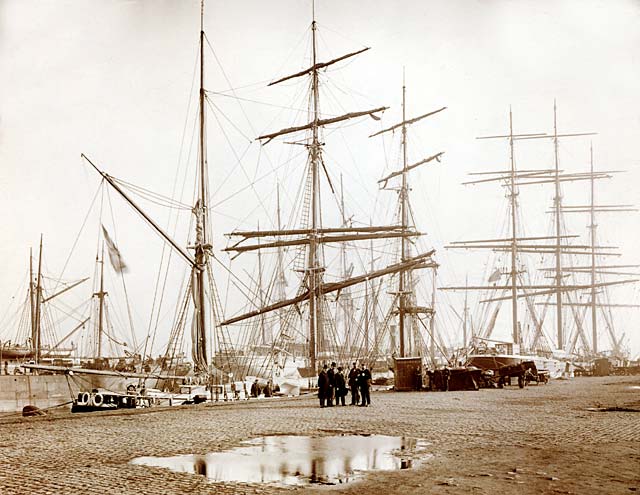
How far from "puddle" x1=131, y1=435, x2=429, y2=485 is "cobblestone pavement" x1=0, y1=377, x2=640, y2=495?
14.9 inches

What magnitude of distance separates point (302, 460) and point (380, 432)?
4.41 meters

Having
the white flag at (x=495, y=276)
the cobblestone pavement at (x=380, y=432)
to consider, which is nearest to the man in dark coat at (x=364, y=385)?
the cobblestone pavement at (x=380, y=432)

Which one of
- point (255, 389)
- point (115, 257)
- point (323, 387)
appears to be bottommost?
point (255, 389)

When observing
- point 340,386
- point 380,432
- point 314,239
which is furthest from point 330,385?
point 314,239

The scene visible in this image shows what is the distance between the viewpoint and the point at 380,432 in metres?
15.1

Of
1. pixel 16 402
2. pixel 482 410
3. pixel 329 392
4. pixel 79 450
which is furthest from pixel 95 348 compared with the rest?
pixel 79 450

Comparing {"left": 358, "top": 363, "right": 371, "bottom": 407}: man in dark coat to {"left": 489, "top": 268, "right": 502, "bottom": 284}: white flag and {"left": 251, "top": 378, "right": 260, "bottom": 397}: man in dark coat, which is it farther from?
{"left": 489, "top": 268, "right": 502, "bottom": 284}: white flag

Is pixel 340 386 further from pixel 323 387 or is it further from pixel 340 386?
pixel 323 387

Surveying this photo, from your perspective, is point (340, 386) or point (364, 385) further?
point (340, 386)

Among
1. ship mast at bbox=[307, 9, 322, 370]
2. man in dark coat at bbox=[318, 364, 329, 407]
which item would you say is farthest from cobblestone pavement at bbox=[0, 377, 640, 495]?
ship mast at bbox=[307, 9, 322, 370]

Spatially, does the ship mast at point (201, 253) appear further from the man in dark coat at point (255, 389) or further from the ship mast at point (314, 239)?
the ship mast at point (314, 239)

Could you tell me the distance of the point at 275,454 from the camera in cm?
1181

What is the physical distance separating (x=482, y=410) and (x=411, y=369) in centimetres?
1411

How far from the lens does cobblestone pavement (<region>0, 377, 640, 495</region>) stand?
884 cm
